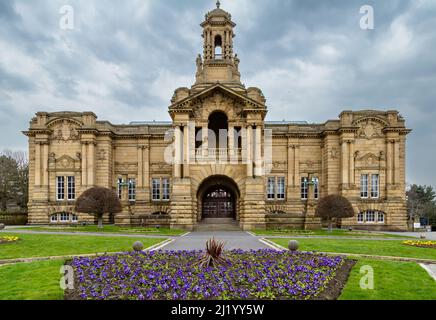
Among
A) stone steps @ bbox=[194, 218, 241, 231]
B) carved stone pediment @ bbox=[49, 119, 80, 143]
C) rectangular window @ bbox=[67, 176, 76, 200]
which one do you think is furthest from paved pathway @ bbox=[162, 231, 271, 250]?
carved stone pediment @ bbox=[49, 119, 80, 143]

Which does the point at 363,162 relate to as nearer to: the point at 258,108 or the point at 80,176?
the point at 258,108

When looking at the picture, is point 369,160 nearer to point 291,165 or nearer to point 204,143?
point 291,165

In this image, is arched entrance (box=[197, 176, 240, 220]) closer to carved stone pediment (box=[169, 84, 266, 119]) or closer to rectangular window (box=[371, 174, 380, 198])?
carved stone pediment (box=[169, 84, 266, 119])

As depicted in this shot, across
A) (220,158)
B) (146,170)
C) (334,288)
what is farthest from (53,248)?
(146,170)

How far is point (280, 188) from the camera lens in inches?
1921

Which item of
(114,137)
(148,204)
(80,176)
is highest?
(114,137)

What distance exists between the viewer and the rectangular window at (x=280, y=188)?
48.6 meters

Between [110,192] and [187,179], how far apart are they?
8.27 meters

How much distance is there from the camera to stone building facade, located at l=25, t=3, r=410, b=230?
3750 cm

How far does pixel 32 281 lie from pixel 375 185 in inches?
1692

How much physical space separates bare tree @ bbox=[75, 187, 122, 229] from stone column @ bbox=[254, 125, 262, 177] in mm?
15095

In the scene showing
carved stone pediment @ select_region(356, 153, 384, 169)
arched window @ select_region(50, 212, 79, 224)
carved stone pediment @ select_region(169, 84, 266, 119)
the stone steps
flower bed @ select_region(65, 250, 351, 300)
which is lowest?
arched window @ select_region(50, 212, 79, 224)

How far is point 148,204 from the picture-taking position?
48438 millimetres
